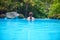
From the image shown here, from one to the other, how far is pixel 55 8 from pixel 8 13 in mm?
5318

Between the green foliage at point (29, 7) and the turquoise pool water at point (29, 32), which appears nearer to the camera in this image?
the turquoise pool water at point (29, 32)

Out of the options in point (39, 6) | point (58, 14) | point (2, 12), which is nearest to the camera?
point (58, 14)

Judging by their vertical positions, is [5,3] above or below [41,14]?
above

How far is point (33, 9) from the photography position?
2508 centimetres

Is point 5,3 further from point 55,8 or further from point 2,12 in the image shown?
point 55,8

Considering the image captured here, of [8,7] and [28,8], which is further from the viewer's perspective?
[28,8]

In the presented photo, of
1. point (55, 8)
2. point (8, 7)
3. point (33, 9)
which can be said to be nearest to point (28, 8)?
point (33, 9)

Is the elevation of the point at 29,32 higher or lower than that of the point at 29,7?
higher

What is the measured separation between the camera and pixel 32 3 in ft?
79.0

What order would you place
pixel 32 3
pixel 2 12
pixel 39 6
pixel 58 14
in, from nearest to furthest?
1. pixel 58 14
2. pixel 2 12
3. pixel 32 3
4. pixel 39 6

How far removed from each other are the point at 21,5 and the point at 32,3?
1.46 m

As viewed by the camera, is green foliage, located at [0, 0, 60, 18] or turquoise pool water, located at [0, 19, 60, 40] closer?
turquoise pool water, located at [0, 19, 60, 40]

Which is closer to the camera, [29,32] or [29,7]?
[29,32]

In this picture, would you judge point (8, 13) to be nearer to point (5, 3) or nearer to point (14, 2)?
point (5, 3)
